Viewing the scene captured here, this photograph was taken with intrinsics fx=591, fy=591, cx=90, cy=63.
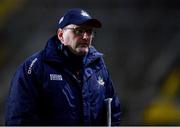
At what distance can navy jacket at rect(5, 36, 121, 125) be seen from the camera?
327cm

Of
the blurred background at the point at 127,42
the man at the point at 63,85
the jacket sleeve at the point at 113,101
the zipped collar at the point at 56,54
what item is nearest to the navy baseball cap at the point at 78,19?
the man at the point at 63,85

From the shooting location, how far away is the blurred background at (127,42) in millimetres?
8273

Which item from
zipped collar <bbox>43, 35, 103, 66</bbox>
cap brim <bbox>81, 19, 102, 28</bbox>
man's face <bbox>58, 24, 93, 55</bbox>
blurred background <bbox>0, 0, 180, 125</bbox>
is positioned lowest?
blurred background <bbox>0, 0, 180, 125</bbox>

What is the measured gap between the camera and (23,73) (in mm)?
3279

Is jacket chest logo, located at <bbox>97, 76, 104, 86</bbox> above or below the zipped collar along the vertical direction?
below

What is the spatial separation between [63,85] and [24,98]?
0.23m

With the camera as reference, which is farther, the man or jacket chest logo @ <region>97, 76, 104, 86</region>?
jacket chest logo @ <region>97, 76, 104, 86</region>

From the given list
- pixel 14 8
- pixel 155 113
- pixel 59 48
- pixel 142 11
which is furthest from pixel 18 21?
pixel 59 48

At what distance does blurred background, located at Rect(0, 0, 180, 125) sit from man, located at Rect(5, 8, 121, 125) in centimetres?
472

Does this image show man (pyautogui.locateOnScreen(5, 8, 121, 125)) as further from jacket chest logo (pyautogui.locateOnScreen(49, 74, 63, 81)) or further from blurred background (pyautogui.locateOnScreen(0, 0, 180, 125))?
blurred background (pyautogui.locateOnScreen(0, 0, 180, 125))

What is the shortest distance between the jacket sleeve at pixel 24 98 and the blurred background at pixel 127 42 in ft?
15.9

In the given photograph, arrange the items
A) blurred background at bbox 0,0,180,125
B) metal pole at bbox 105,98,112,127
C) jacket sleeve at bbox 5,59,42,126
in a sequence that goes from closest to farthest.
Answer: jacket sleeve at bbox 5,59,42,126, metal pole at bbox 105,98,112,127, blurred background at bbox 0,0,180,125

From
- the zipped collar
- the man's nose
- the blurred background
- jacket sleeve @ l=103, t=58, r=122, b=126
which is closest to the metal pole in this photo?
jacket sleeve @ l=103, t=58, r=122, b=126

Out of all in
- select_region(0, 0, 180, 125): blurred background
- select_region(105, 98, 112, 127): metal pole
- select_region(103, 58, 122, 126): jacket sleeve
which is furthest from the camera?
select_region(0, 0, 180, 125): blurred background
